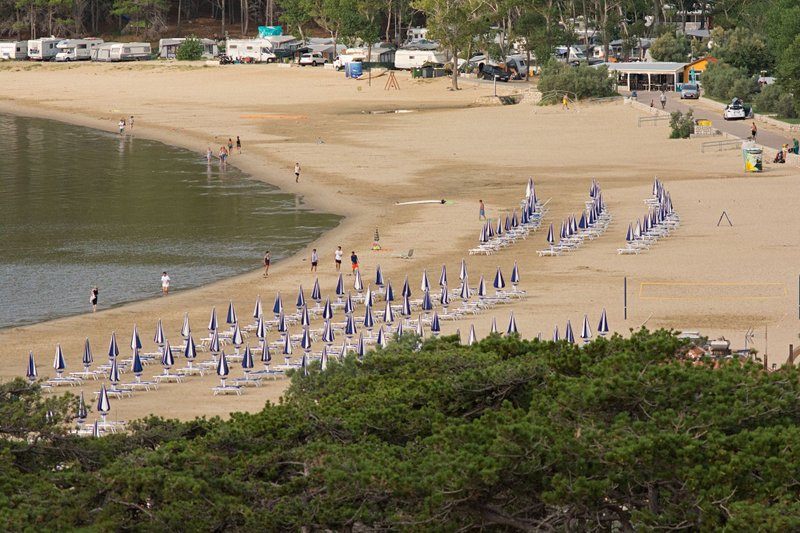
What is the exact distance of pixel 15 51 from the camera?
141 meters

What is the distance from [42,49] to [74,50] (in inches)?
118

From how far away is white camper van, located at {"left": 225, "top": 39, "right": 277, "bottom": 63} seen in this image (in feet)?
435

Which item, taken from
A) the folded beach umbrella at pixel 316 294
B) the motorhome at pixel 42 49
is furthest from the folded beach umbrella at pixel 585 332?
the motorhome at pixel 42 49

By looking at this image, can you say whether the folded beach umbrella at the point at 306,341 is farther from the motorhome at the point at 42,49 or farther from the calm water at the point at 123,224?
the motorhome at the point at 42,49

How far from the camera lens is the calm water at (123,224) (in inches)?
1753

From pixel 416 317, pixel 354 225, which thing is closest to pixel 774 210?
pixel 354 225

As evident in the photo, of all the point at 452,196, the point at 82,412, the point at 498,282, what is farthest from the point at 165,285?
the point at 452,196

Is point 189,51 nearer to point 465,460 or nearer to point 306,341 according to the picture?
point 306,341

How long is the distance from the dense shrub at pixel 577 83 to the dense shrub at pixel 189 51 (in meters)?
45.9

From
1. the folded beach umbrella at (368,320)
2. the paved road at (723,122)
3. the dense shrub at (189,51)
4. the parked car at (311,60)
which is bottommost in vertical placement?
the folded beach umbrella at (368,320)

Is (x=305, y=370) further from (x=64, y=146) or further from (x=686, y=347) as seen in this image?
(x=64, y=146)

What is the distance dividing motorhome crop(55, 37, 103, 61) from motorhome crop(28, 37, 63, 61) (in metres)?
1.01

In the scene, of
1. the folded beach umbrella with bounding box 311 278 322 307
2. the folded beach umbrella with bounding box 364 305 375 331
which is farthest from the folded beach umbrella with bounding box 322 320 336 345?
the folded beach umbrella with bounding box 311 278 322 307

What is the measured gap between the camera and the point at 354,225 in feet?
177
